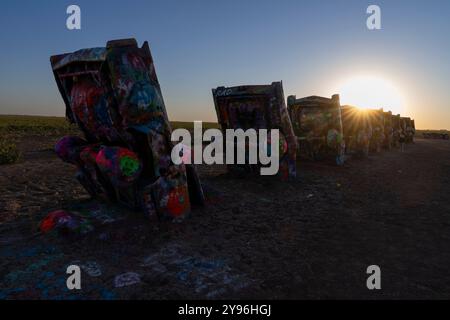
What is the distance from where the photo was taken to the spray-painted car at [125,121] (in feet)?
13.0

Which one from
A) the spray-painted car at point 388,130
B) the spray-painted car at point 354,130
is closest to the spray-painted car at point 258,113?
the spray-painted car at point 354,130

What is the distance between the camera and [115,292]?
2.75 metres

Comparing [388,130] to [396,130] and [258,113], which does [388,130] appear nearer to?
[396,130]

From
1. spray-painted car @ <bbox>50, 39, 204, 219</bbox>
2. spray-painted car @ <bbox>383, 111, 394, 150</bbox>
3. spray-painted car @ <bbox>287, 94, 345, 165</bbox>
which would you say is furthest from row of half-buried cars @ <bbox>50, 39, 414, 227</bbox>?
spray-painted car @ <bbox>383, 111, 394, 150</bbox>

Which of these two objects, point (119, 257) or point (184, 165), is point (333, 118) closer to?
point (184, 165)

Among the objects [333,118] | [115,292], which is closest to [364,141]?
[333,118]

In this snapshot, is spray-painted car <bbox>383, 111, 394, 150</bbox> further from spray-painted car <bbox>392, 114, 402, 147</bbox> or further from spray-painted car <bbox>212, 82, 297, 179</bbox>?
spray-painted car <bbox>212, 82, 297, 179</bbox>

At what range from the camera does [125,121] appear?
4070mm

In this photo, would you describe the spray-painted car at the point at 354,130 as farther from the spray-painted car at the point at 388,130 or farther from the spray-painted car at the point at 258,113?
the spray-painted car at the point at 258,113

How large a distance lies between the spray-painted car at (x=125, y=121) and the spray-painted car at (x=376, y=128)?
13.7 m

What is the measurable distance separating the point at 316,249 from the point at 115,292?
2.13 metres

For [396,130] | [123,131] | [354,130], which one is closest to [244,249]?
[123,131]

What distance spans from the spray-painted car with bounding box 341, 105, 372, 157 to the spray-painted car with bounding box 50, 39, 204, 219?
34.3 ft

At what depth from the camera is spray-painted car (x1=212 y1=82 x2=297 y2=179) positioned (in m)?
6.84
